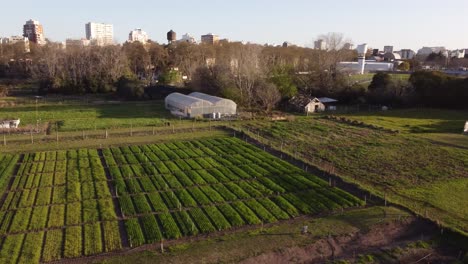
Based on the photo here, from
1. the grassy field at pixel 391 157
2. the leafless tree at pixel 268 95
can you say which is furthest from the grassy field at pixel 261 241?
the leafless tree at pixel 268 95

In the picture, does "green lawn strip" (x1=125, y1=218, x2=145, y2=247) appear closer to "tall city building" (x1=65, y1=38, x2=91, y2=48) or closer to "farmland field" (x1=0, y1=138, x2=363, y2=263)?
"farmland field" (x1=0, y1=138, x2=363, y2=263)

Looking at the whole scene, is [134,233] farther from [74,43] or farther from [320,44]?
[74,43]

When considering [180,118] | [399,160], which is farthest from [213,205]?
[180,118]

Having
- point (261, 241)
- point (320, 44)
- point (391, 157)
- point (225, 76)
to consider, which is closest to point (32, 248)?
point (261, 241)

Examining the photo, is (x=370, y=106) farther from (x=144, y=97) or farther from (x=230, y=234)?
(x=230, y=234)

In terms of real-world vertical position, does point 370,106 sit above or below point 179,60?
below

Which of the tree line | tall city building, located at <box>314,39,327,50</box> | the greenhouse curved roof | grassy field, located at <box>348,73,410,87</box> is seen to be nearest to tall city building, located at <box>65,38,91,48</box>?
the tree line

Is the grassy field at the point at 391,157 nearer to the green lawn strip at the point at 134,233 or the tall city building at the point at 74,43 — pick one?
the green lawn strip at the point at 134,233
